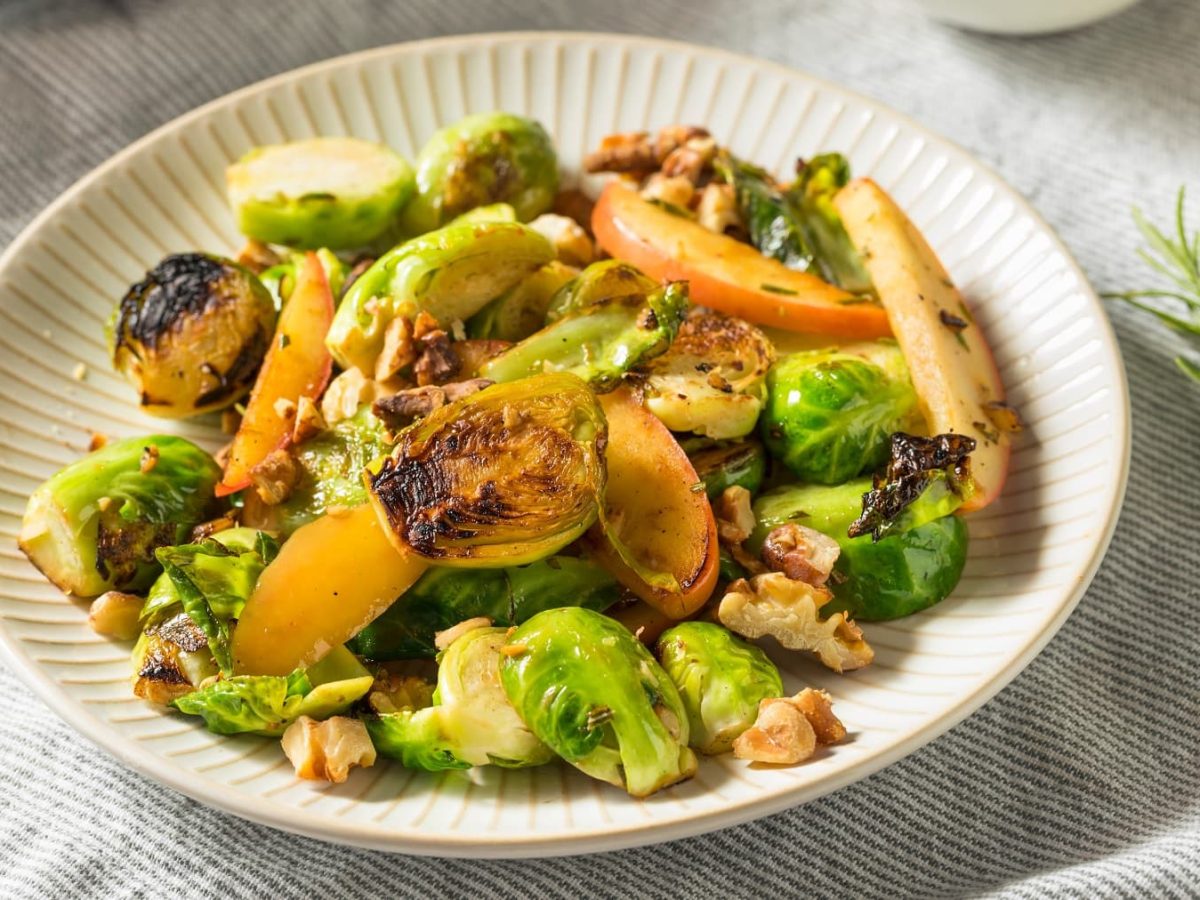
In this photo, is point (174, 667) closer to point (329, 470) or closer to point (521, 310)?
point (329, 470)

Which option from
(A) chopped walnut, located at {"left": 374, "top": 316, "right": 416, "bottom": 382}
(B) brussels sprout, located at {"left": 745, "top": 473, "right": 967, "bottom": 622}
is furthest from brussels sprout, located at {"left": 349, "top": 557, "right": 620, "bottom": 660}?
(A) chopped walnut, located at {"left": 374, "top": 316, "right": 416, "bottom": 382}

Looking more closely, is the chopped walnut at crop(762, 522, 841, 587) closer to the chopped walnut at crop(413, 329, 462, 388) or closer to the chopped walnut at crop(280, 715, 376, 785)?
the chopped walnut at crop(413, 329, 462, 388)

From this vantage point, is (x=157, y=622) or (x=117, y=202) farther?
(x=117, y=202)

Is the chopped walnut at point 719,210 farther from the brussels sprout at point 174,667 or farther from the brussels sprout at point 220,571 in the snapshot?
the brussels sprout at point 174,667

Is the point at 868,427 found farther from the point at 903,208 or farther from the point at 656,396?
the point at 903,208

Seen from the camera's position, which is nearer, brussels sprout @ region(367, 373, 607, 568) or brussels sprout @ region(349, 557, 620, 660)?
brussels sprout @ region(367, 373, 607, 568)

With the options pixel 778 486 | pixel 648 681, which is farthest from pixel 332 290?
pixel 648 681

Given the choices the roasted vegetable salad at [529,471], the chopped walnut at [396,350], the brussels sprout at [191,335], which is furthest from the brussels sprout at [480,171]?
the chopped walnut at [396,350]

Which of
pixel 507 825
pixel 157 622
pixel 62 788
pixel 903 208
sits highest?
pixel 903 208
